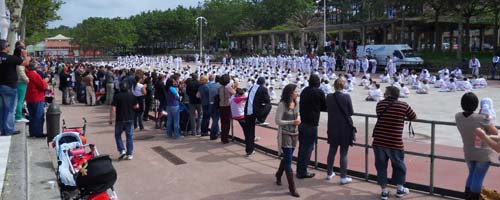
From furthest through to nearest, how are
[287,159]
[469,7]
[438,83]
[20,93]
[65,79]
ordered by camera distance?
[469,7] < [438,83] < [65,79] < [20,93] < [287,159]

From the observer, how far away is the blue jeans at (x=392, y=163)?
734cm

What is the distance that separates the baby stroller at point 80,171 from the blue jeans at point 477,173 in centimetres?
450

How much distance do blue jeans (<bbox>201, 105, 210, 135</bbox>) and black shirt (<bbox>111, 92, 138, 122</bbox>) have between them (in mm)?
2909

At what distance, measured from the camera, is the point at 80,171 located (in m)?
5.88

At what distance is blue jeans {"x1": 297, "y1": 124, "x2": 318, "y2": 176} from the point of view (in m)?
8.18

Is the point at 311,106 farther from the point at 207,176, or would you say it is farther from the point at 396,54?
the point at 396,54

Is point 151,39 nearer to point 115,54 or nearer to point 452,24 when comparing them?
point 115,54

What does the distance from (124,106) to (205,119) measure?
A: 337 centimetres

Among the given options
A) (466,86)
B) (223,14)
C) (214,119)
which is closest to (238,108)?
(214,119)

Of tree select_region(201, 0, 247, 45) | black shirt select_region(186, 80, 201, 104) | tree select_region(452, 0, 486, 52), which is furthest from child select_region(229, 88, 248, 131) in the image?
tree select_region(201, 0, 247, 45)

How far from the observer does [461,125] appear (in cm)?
646

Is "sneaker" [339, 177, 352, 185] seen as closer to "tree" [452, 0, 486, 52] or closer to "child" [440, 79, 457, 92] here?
"child" [440, 79, 457, 92]

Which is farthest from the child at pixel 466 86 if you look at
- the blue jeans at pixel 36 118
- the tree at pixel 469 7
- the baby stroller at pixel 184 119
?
the blue jeans at pixel 36 118

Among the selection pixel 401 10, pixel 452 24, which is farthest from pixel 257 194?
pixel 452 24
